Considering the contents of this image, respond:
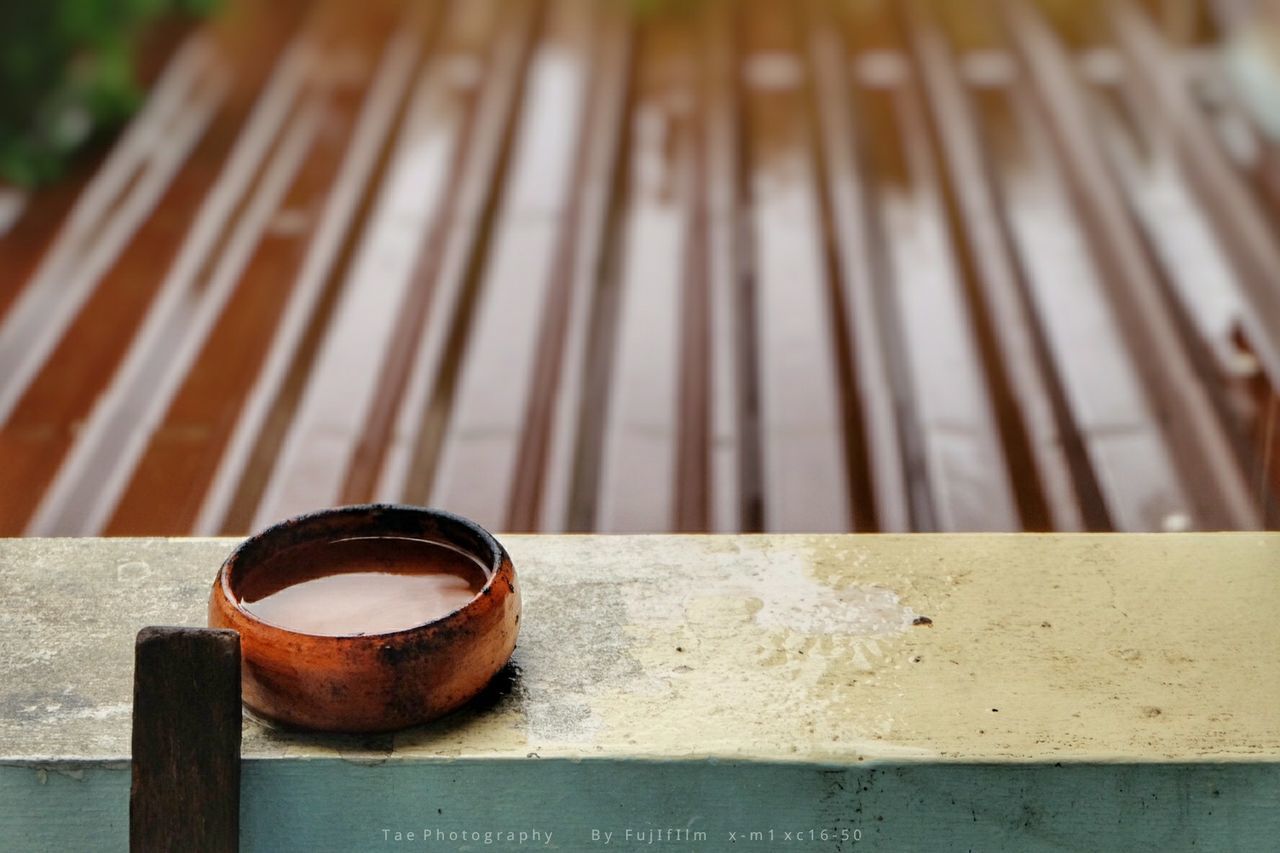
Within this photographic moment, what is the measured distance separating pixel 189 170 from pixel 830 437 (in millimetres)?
1677

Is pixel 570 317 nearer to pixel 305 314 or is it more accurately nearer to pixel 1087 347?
pixel 305 314

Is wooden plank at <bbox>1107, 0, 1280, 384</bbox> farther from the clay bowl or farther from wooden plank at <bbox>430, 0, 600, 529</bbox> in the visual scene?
the clay bowl

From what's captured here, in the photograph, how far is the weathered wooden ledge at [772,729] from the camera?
82 centimetres

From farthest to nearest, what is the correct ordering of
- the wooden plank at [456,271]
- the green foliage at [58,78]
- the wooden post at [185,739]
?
the green foliage at [58,78] < the wooden plank at [456,271] < the wooden post at [185,739]

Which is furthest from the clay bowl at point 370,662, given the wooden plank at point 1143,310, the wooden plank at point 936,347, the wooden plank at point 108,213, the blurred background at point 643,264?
the wooden plank at point 108,213

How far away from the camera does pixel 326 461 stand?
2.17m

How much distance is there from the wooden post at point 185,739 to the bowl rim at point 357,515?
37mm

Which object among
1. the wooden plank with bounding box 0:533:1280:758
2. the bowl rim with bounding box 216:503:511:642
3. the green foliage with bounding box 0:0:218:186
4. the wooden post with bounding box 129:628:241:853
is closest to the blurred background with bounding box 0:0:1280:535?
the green foliage with bounding box 0:0:218:186

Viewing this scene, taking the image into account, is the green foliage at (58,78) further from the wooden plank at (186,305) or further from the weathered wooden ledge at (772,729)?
the weathered wooden ledge at (772,729)

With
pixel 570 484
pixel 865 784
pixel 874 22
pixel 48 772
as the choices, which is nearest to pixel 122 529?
pixel 570 484

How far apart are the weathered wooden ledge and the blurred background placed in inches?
42.0

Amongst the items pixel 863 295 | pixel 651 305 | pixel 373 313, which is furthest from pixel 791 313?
pixel 373 313

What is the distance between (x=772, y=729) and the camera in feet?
2.77

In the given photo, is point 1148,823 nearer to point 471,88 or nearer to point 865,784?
point 865,784
